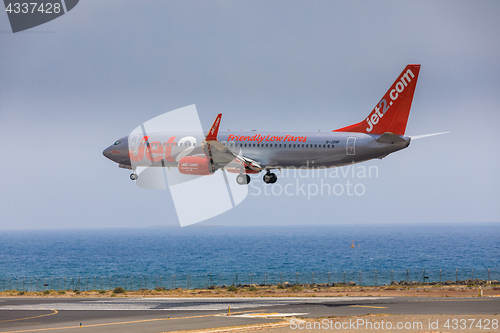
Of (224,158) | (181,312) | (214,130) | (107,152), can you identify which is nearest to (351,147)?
(224,158)

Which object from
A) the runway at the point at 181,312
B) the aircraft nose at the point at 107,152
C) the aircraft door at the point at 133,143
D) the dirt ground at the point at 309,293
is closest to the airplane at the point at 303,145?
the aircraft door at the point at 133,143

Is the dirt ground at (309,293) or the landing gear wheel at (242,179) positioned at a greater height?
the landing gear wheel at (242,179)

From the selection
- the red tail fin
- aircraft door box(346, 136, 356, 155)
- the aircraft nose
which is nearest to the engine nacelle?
the aircraft nose

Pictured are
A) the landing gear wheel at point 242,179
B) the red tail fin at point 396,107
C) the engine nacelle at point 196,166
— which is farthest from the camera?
the landing gear wheel at point 242,179

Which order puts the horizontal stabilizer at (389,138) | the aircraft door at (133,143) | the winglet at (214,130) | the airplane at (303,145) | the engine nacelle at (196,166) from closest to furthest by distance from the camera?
the horizontal stabilizer at (389,138) → the winglet at (214,130) → the airplane at (303,145) → the engine nacelle at (196,166) → the aircraft door at (133,143)

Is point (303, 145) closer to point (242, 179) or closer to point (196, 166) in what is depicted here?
point (242, 179)

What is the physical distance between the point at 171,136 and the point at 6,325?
23.4 m

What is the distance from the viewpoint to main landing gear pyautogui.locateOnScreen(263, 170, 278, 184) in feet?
173

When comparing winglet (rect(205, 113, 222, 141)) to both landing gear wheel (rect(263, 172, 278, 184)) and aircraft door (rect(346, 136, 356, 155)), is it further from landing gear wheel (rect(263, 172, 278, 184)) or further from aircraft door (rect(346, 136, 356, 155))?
aircraft door (rect(346, 136, 356, 155))

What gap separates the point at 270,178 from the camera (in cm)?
5272

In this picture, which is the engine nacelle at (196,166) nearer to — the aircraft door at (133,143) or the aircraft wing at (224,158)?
the aircraft wing at (224,158)

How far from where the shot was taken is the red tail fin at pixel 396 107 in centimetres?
5009

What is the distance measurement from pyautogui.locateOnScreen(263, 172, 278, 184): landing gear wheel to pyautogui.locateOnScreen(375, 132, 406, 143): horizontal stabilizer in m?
10.8

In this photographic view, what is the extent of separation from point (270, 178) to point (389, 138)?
12.1 meters
